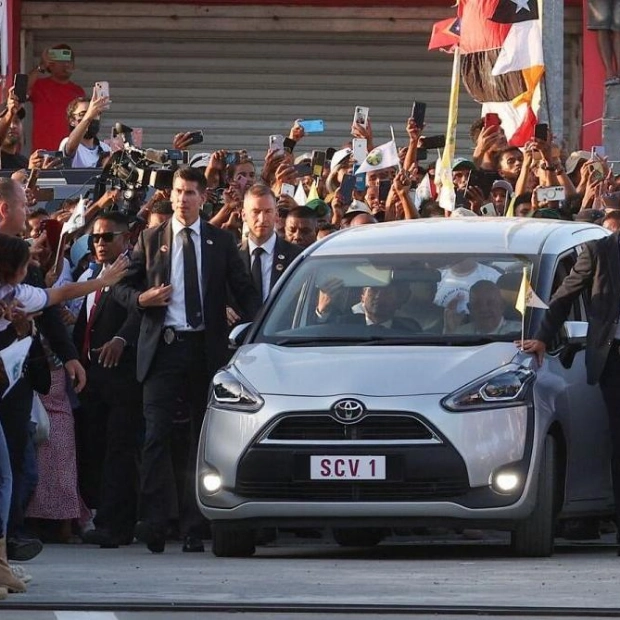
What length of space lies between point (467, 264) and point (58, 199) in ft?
16.8

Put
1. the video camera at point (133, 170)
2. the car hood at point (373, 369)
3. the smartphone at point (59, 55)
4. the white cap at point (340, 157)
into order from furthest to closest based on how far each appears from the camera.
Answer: the smartphone at point (59, 55), the white cap at point (340, 157), the video camera at point (133, 170), the car hood at point (373, 369)

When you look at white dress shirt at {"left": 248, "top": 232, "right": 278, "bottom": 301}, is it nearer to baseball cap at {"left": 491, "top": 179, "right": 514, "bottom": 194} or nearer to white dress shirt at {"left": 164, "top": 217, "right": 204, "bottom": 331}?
white dress shirt at {"left": 164, "top": 217, "right": 204, "bottom": 331}

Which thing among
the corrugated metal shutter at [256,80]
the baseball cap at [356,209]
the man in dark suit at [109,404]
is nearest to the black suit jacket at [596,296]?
the man in dark suit at [109,404]

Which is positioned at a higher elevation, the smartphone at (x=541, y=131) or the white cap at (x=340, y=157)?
the smartphone at (x=541, y=131)

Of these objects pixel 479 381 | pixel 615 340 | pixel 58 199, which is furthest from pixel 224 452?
pixel 58 199

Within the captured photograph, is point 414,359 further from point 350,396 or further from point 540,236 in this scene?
point 540,236

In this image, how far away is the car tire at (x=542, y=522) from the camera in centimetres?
1110

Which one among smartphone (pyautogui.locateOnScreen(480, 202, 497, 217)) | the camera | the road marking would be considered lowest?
the road marking

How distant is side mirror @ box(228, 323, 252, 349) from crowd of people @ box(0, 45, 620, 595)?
0.40 meters

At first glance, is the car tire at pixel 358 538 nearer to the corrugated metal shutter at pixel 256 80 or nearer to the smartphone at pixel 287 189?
the smartphone at pixel 287 189

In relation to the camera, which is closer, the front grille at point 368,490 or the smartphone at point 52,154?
the front grille at point 368,490

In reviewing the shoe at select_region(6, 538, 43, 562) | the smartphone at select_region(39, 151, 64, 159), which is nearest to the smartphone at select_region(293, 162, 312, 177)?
the smartphone at select_region(39, 151, 64, 159)

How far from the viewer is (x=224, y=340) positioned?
1252 cm

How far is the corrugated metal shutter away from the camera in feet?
86.1
